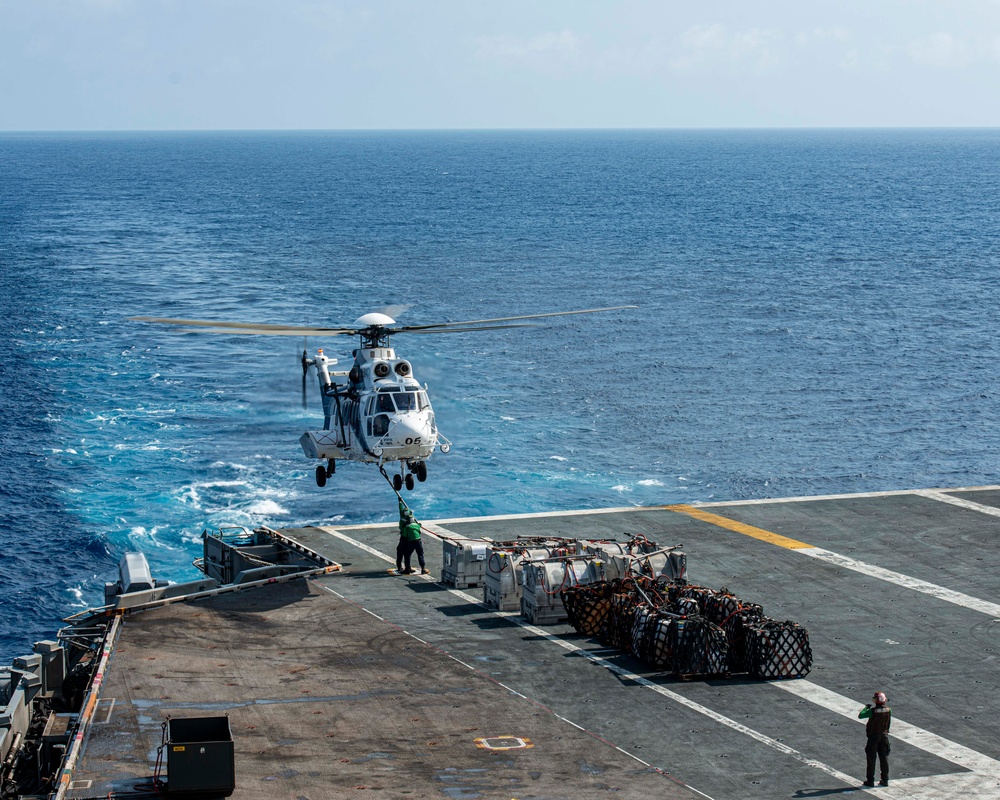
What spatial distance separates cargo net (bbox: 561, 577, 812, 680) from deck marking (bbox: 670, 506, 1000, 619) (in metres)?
7.78

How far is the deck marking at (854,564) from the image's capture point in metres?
32.1

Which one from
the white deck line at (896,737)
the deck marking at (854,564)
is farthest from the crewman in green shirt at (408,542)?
the deck marking at (854,564)

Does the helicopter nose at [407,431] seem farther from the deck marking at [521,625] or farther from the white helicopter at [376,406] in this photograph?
the deck marking at [521,625]

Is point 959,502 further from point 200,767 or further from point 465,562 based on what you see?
point 200,767

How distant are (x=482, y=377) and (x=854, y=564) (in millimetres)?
47082

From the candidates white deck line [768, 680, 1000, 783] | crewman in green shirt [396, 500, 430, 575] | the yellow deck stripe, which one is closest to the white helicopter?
crewman in green shirt [396, 500, 430, 575]

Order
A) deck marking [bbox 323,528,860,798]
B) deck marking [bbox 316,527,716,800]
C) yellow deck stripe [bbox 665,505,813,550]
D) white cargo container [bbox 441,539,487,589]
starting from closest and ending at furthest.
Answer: deck marking [bbox 316,527,716,800]
deck marking [bbox 323,528,860,798]
white cargo container [bbox 441,539,487,589]
yellow deck stripe [bbox 665,505,813,550]

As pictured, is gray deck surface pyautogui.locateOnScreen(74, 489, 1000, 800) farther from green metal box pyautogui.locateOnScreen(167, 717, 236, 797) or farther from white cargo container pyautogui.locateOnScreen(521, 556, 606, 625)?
green metal box pyautogui.locateOnScreen(167, 717, 236, 797)

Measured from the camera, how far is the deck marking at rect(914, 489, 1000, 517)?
41531mm

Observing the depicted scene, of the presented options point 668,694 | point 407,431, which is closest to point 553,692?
point 668,694

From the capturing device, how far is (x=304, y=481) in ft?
202

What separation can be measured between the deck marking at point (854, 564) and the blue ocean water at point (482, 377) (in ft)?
33.5

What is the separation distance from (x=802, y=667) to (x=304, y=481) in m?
38.7

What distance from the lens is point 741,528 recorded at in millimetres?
39781
